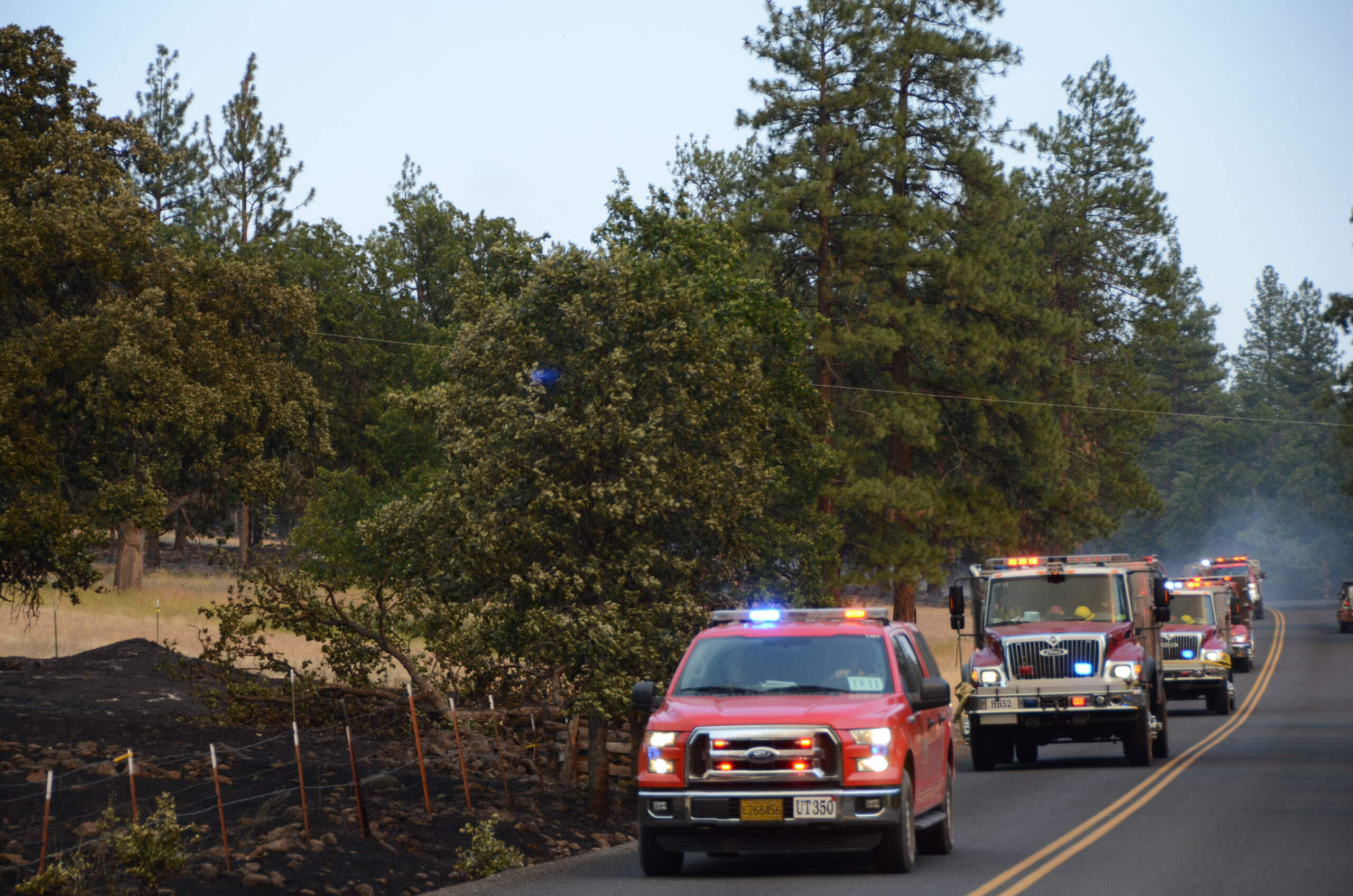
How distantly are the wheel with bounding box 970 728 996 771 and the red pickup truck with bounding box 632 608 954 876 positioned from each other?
31.2 ft

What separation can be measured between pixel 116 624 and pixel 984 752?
86.0 feet

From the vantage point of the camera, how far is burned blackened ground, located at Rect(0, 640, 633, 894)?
1183 cm

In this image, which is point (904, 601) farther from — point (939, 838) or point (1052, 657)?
point (939, 838)

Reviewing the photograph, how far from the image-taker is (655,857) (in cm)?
1170

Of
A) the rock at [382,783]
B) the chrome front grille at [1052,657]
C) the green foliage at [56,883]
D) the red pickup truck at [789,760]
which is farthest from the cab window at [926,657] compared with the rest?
the green foliage at [56,883]

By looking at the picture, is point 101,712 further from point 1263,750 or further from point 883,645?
point 1263,750

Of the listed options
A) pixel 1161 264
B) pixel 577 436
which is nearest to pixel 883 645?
pixel 577 436

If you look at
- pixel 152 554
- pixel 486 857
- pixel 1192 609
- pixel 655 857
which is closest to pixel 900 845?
pixel 655 857

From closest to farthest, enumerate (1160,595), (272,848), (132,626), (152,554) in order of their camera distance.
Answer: (272,848)
(1160,595)
(132,626)
(152,554)

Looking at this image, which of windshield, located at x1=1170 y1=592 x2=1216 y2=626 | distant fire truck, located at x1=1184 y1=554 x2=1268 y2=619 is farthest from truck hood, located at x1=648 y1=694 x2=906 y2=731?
distant fire truck, located at x1=1184 y1=554 x2=1268 y2=619

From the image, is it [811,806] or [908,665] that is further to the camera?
[908,665]

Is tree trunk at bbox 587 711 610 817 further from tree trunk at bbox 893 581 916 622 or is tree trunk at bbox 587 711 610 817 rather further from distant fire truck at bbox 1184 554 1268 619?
distant fire truck at bbox 1184 554 1268 619

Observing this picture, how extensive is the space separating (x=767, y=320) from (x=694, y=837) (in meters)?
16.3

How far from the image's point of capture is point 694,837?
37.0ft
